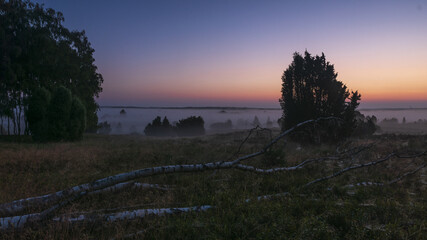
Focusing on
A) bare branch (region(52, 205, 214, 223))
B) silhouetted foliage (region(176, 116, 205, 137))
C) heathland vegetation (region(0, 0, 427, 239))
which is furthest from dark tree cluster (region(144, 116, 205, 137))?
bare branch (region(52, 205, 214, 223))

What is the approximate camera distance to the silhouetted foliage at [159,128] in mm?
56653

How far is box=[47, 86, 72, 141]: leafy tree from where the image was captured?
19328 mm

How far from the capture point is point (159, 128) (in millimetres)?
Answer: 57000

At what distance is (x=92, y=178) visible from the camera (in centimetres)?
685

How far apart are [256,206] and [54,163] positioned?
8.74m

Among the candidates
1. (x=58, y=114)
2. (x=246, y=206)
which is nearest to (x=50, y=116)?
(x=58, y=114)

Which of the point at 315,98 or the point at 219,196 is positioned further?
the point at 315,98

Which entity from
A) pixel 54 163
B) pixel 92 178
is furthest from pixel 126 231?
pixel 54 163

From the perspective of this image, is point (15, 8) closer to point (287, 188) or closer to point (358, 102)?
point (287, 188)

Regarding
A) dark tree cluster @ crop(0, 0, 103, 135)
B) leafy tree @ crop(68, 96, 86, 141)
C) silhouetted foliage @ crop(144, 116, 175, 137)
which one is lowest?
silhouetted foliage @ crop(144, 116, 175, 137)

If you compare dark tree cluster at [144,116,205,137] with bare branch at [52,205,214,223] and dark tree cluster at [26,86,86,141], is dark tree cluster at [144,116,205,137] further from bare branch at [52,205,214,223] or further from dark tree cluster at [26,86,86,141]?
bare branch at [52,205,214,223]

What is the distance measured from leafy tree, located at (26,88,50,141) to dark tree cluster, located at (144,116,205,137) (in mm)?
35597

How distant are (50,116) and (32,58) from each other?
8.43 m

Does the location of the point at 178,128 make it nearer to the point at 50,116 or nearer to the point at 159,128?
the point at 159,128
